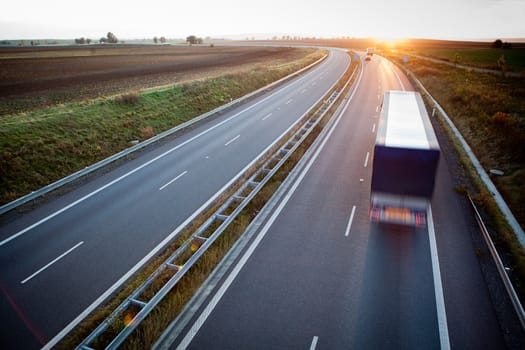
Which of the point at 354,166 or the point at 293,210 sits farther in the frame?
the point at 354,166

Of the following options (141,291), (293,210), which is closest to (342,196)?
(293,210)

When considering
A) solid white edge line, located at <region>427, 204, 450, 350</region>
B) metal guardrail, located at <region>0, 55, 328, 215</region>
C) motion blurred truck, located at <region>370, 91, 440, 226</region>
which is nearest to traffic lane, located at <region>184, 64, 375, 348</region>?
motion blurred truck, located at <region>370, 91, 440, 226</region>

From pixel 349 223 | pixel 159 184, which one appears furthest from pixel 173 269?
pixel 159 184

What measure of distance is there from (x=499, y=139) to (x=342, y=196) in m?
12.5

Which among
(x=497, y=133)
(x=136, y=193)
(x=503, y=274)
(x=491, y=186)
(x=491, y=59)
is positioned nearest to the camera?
(x=503, y=274)

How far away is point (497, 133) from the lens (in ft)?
63.7

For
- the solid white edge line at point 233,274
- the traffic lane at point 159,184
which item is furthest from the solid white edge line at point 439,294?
the traffic lane at point 159,184

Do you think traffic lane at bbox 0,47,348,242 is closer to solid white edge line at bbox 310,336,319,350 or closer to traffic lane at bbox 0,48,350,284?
traffic lane at bbox 0,48,350,284

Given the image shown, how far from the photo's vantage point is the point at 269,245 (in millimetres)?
10930

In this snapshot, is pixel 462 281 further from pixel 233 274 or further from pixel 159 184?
pixel 159 184

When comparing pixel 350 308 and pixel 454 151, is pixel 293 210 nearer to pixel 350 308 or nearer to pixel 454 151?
pixel 350 308

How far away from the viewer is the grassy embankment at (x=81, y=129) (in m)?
16.5

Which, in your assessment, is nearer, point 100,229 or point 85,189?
point 100,229

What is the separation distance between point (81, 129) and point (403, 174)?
21365 millimetres
